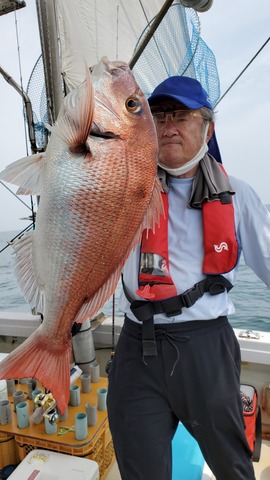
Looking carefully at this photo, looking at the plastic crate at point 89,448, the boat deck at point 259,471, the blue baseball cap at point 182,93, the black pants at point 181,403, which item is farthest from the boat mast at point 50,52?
the boat deck at point 259,471

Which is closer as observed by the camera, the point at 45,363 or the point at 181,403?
the point at 45,363

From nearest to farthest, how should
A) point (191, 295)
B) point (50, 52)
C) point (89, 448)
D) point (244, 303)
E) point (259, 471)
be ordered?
point (191, 295) < point (89, 448) < point (50, 52) < point (259, 471) < point (244, 303)

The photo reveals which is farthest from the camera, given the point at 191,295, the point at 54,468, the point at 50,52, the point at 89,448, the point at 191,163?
the point at 50,52

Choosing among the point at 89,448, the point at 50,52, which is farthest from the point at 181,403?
the point at 50,52

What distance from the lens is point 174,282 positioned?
1.98 meters

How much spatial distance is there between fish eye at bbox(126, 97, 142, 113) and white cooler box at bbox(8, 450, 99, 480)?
2.18m

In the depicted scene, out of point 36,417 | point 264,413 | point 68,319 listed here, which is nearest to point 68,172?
point 68,319

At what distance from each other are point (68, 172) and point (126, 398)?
50.8 inches

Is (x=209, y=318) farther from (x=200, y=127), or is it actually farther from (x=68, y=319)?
(x=200, y=127)

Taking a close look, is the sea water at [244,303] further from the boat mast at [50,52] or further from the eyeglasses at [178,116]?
the eyeglasses at [178,116]

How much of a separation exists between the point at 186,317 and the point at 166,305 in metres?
0.14

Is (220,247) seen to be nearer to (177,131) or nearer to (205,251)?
(205,251)

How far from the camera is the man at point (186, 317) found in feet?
6.23

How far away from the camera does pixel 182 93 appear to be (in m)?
1.95
